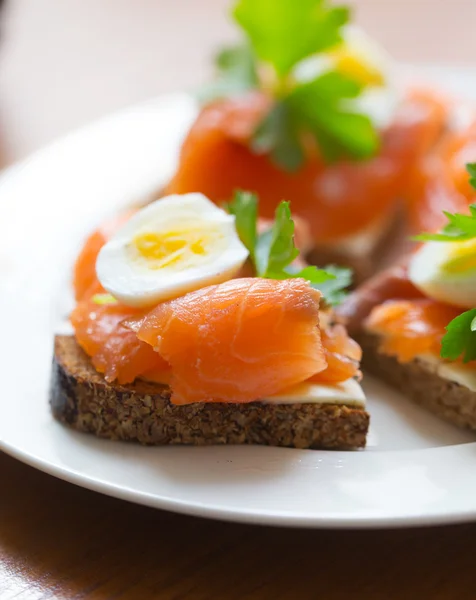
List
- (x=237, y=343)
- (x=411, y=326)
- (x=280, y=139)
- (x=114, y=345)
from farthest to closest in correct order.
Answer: (x=280, y=139) < (x=411, y=326) < (x=114, y=345) < (x=237, y=343)

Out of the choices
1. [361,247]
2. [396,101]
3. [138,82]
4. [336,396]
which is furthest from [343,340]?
[138,82]

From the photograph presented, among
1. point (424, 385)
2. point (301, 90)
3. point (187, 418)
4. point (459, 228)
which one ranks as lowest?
point (424, 385)

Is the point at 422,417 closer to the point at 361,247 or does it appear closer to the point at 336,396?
the point at 336,396

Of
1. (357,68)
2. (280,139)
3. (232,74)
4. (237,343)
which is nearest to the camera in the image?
(237,343)

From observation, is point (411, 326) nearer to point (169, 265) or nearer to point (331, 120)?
point (169, 265)

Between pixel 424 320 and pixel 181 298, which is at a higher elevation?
pixel 181 298

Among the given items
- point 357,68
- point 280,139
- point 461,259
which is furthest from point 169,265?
point 357,68
